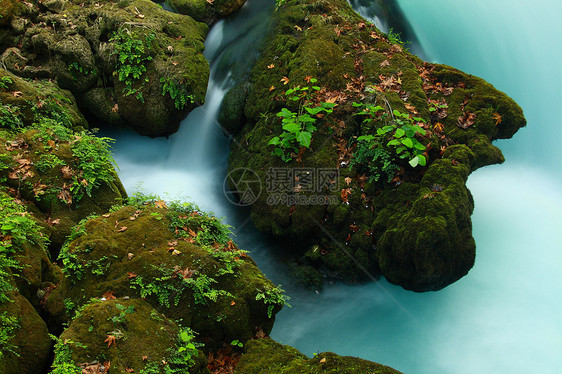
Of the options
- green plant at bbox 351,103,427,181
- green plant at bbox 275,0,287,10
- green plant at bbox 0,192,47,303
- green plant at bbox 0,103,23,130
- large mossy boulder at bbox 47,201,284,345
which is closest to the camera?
green plant at bbox 0,192,47,303

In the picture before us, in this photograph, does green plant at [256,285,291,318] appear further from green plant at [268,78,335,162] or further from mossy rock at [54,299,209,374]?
green plant at [268,78,335,162]

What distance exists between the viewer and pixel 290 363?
4.19 meters

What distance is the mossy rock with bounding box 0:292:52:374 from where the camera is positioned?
3.64m

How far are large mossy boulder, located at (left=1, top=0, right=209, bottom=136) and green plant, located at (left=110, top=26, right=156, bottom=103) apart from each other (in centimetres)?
2

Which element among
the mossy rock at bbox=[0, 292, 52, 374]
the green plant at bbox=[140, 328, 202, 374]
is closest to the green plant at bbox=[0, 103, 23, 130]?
the mossy rock at bbox=[0, 292, 52, 374]

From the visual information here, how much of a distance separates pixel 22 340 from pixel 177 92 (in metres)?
5.81

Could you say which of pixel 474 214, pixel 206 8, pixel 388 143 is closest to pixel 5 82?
pixel 206 8

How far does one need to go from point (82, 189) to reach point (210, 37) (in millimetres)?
5824

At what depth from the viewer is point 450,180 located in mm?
6078

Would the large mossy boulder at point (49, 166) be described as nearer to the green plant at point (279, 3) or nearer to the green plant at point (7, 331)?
the green plant at point (7, 331)

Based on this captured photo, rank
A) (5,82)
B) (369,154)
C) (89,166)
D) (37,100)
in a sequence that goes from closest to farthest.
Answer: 1. (89,166)
2. (369,154)
3. (5,82)
4. (37,100)

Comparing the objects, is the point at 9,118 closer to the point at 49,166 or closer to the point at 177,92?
the point at 49,166

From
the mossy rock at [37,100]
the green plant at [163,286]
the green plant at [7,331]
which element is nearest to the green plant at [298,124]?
the green plant at [163,286]

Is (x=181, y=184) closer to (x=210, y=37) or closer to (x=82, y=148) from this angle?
(x=82, y=148)
